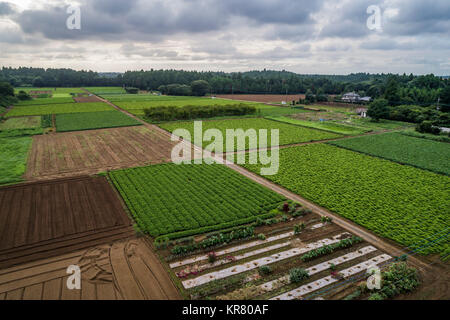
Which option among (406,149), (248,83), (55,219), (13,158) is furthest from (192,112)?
(248,83)

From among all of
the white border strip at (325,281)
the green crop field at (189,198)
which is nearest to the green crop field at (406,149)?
the white border strip at (325,281)

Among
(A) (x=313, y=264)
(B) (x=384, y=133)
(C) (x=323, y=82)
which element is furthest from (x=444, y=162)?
(C) (x=323, y=82)

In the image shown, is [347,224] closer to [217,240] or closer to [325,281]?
[325,281]

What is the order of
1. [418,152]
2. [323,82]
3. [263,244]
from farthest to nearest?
[323,82], [418,152], [263,244]
